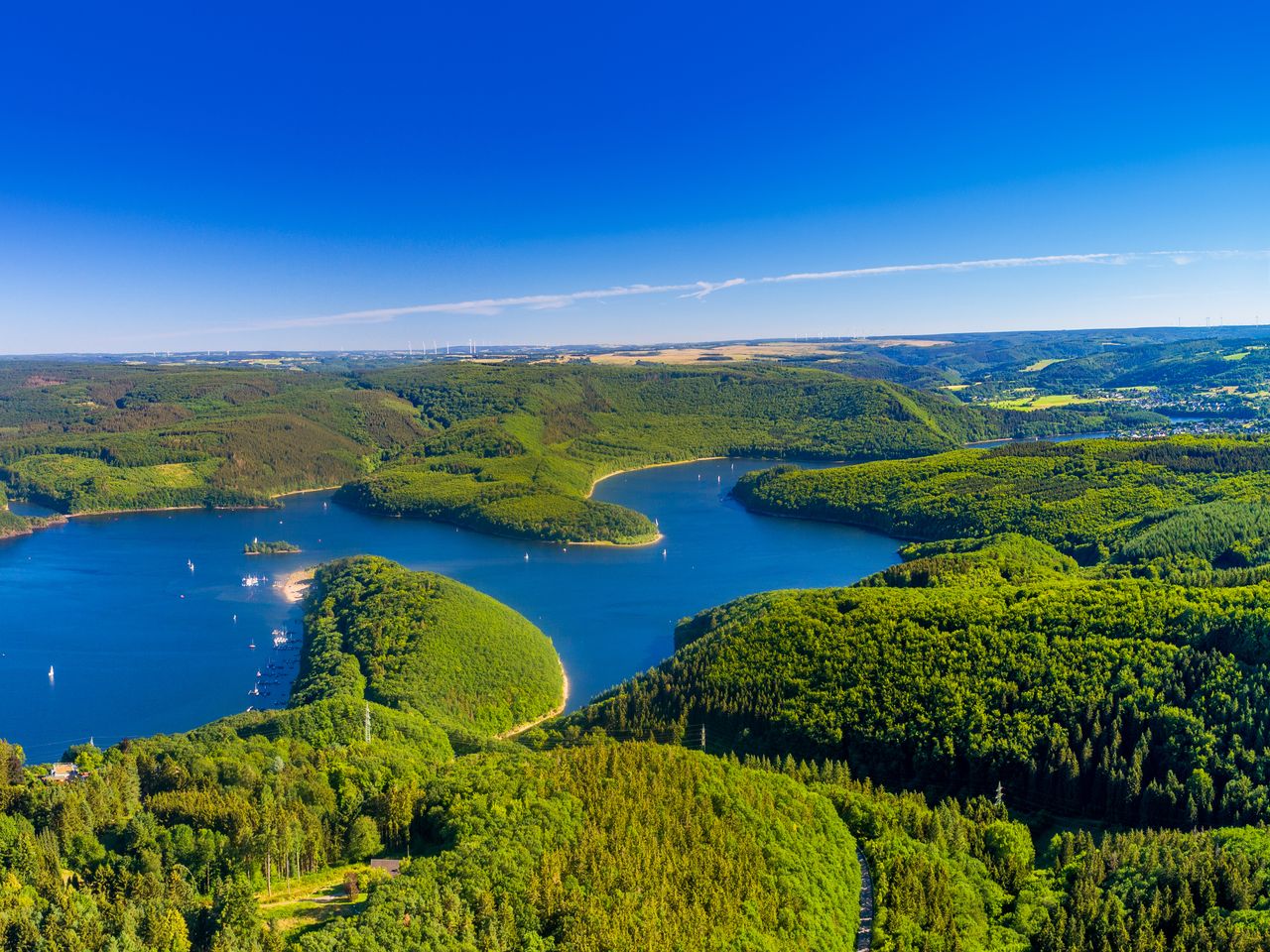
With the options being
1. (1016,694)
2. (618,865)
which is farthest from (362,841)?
(1016,694)

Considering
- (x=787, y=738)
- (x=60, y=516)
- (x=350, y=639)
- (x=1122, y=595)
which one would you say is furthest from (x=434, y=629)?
(x=60, y=516)

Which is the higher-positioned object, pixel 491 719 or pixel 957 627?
pixel 957 627

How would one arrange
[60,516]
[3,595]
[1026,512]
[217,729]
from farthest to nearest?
1. [60,516]
2. [1026,512]
3. [3,595]
4. [217,729]

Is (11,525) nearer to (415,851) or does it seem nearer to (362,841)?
(362,841)

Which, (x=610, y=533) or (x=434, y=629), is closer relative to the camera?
(x=434, y=629)

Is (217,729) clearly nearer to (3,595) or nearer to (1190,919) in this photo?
(1190,919)

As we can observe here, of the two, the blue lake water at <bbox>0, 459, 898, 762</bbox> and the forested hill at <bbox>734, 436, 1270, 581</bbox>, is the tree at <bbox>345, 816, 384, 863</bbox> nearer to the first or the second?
the blue lake water at <bbox>0, 459, 898, 762</bbox>

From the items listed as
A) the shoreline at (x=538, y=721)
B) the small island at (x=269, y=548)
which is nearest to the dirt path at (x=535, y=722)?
the shoreline at (x=538, y=721)

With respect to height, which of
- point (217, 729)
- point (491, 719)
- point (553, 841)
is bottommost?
point (491, 719)
